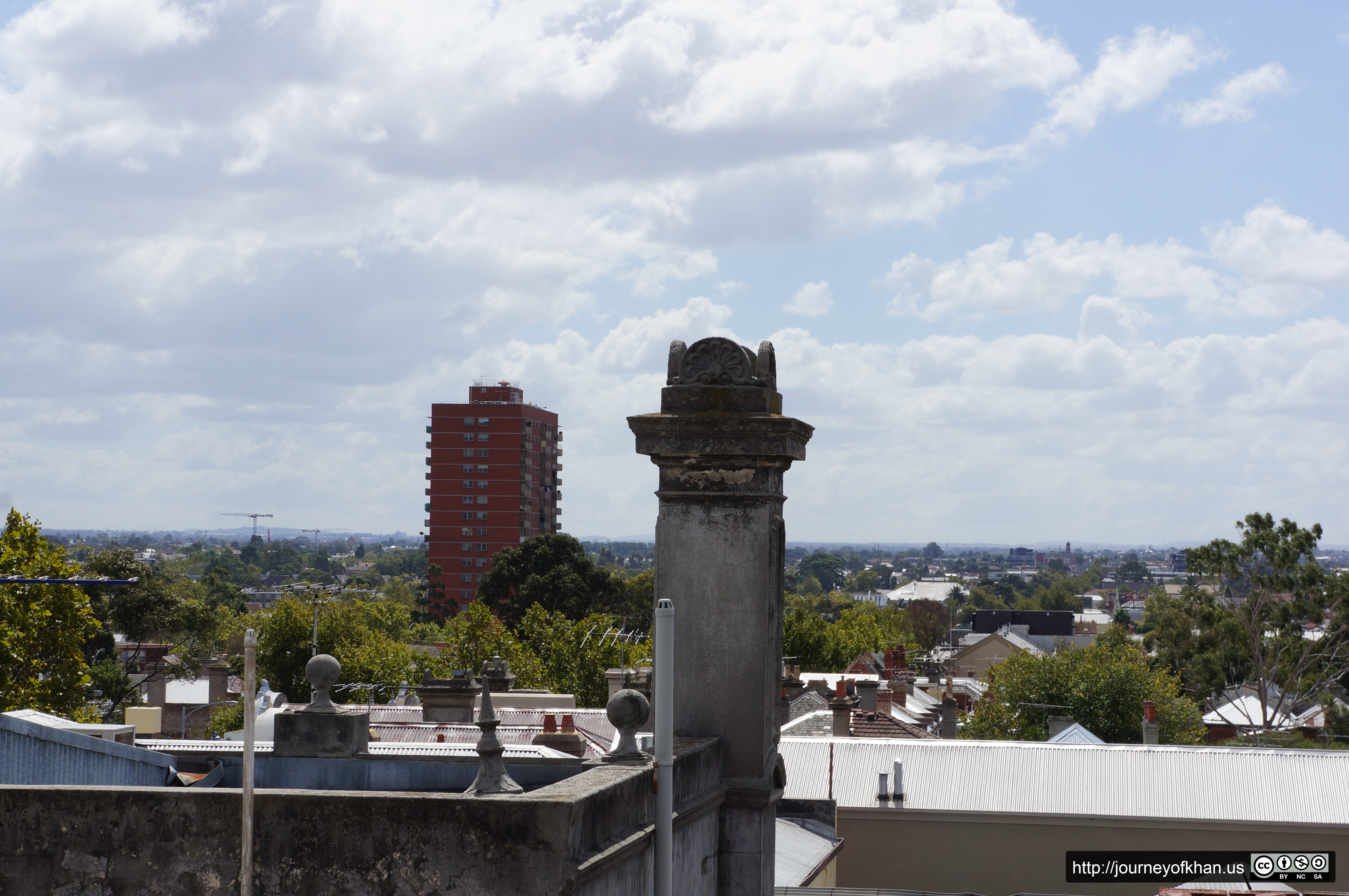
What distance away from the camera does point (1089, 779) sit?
24125 millimetres

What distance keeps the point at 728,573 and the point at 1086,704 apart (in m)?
48.8

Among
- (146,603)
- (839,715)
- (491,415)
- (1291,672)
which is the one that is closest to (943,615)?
(491,415)

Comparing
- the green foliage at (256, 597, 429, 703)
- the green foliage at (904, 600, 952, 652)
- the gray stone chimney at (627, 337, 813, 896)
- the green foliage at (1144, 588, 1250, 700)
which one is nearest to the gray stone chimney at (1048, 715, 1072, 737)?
the green foliage at (1144, 588, 1250, 700)

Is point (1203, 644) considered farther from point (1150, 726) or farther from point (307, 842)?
point (307, 842)

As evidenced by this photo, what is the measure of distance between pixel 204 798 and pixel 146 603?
57.4 meters

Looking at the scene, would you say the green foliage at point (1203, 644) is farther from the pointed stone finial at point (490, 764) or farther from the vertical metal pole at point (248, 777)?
the vertical metal pole at point (248, 777)

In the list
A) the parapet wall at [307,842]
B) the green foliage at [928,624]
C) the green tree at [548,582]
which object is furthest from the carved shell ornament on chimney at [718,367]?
the green foliage at [928,624]

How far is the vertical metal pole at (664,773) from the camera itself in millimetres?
6125

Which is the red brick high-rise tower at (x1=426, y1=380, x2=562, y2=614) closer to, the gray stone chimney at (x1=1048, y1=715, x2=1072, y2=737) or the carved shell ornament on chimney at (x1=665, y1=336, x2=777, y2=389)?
the gray stone chimney at (x1=1048, y1=715, x2=1072, y2=737)

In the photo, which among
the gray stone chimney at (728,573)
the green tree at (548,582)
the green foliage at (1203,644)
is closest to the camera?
the gray stone chimney at (728,573)

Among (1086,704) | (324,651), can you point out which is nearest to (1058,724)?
(1086,704)

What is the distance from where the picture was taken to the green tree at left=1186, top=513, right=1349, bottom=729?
58.7m

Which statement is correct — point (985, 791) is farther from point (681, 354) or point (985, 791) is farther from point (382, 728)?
point (681, 354)

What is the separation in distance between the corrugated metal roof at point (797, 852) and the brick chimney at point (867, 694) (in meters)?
23.0
